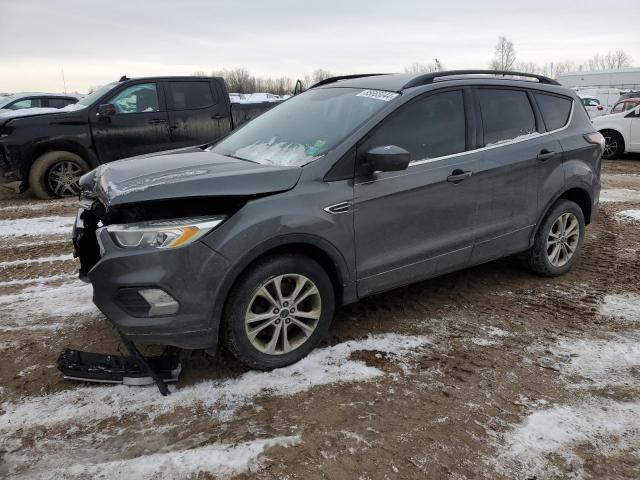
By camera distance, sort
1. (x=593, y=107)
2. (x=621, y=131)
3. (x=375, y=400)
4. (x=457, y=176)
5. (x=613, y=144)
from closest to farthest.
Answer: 1. (x=375, y=400)
2. (x=457, y=176)
3. (x=621, y=131)
4. (x=613, y=144)
5. (x=593, y=107)

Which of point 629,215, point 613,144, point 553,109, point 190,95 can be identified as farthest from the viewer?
point 613,144

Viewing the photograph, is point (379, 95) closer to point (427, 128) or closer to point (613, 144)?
point (427, 128)

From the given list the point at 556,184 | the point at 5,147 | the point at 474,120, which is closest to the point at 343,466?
the point at 474,120

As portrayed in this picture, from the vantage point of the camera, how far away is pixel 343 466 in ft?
7.61

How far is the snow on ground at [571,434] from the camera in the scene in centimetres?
236

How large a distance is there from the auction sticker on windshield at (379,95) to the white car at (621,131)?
10980 mm

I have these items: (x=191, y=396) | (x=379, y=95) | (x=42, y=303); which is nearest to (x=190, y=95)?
(x=42, y=303)

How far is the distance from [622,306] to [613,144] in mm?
10722

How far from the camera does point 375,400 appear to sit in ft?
9.25

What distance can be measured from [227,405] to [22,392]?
1.21m

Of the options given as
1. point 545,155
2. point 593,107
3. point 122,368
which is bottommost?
point 122,368

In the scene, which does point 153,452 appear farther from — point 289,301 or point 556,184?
point 556,184

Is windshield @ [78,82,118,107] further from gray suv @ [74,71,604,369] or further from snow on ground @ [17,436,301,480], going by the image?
snow on ground @ [17,436,301,480]

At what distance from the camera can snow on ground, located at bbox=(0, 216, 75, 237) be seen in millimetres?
6113
